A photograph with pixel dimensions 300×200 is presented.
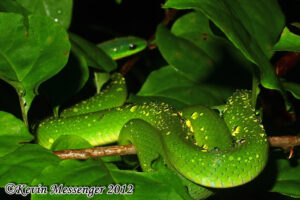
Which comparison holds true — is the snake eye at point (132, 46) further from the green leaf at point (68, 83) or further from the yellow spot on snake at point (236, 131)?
the yellow spot on snake at point (236, 131)

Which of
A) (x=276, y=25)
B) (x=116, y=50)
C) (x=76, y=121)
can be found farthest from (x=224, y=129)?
(x=116, y=50)

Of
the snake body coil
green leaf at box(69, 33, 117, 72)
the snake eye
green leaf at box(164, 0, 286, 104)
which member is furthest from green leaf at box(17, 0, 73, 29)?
green leaf at box(164, 0, 286, 104)

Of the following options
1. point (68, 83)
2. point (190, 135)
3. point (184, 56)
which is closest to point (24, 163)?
point (68, 83)

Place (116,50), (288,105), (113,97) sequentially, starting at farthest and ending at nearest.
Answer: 1. (116,50)
2. (113,97)
3. (288,105)

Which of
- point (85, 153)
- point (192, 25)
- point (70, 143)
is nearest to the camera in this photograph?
point (85, 153)

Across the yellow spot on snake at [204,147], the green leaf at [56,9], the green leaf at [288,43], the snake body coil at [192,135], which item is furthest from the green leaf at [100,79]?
the green leaf at [288,43]

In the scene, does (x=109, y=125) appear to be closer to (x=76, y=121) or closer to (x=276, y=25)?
(x=76, y=121)

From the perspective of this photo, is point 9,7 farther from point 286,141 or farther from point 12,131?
point 286,141
